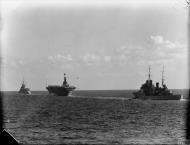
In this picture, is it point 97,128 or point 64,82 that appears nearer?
point 97,128

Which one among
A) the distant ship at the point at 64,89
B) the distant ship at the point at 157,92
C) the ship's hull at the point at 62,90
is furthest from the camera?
the ship's hull at the point at 62,90

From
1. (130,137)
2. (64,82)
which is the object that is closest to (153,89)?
(64,82)

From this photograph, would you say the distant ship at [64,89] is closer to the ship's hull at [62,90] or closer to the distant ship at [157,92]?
the ship's hull at [62,90]

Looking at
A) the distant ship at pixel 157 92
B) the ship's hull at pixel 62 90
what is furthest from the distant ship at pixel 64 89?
the distant ship at pixel 157 92

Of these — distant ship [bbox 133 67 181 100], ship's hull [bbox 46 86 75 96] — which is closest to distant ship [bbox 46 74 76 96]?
ship's hull [bbox 46 86 75 96]

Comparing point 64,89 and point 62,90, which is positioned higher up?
point 64,89

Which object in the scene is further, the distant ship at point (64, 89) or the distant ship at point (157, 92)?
the distant ship at point (64, 89)

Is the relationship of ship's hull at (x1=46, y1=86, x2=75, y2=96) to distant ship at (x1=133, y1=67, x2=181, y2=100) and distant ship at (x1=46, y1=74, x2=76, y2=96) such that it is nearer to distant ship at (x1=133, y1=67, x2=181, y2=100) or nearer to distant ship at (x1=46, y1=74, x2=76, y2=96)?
distant ship at (x1=46, y1=74, x2=76, y2=96)

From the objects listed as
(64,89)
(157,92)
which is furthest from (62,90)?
(157,92)

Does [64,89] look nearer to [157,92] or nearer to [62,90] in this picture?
[62,90]

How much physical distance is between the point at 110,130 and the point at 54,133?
7.71 m

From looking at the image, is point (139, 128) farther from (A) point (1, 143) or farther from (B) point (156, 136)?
(A) point (1, 143)

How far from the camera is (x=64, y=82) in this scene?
193 meters

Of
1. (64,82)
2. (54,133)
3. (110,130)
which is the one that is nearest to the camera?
(54,133)
